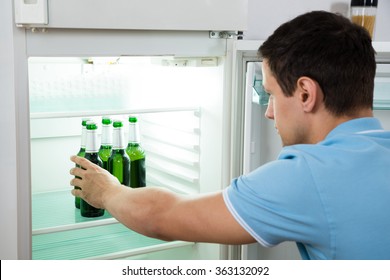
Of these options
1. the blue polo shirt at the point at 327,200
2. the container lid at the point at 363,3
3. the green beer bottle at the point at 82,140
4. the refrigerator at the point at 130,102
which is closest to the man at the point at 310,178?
the blue polo shirt at the point at 327,200

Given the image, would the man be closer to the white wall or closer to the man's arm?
the man's arm

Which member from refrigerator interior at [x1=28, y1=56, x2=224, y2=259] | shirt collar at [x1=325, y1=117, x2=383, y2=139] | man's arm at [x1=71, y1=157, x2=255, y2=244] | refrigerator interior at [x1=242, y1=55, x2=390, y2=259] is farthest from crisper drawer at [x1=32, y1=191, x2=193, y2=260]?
shirt collar at [x1=325, y1=117, x2=383, y2=139]

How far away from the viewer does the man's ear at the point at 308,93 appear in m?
1.18

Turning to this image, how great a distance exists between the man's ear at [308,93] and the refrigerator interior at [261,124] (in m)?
0.52

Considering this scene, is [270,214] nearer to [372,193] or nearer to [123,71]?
[372,193]

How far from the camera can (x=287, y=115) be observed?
123cm

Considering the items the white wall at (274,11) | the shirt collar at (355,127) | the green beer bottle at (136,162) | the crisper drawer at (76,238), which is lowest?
the crisper drawer at (76,238)

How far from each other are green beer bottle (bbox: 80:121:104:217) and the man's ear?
736 mm

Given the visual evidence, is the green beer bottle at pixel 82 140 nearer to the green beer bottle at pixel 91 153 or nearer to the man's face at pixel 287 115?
the green beer bottle at pixel 91 153

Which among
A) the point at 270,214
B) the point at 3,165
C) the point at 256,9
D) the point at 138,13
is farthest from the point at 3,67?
the point at 256,9

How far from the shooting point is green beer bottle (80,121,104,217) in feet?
5.72

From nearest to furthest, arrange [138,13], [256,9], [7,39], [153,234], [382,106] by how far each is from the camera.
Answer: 1. [153,234]
2. [7,39]
3. [138,13]
4. [382,106]
5. [256,9]

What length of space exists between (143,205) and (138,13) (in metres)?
0.56

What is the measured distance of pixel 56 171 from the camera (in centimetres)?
204
